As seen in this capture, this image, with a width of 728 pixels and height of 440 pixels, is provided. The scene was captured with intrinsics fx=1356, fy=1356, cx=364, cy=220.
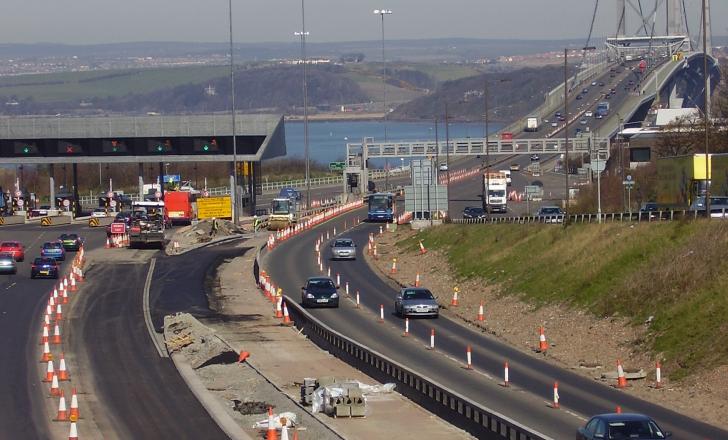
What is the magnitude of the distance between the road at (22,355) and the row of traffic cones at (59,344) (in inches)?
12.7

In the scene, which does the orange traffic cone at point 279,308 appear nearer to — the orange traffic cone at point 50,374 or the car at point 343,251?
the orange traffic cone at point 50,374

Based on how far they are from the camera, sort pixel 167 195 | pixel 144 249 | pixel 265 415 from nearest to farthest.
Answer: pixel 265 415
pixel 144 249
pixel 167 195

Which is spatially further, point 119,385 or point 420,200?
point 420,200

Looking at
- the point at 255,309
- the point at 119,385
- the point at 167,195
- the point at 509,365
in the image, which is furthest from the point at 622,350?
the point at 167,195

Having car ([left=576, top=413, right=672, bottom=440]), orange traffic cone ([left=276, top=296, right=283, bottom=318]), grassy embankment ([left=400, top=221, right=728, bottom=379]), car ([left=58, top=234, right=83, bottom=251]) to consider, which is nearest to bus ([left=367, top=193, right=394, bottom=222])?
car ([left=58, top=234, right=83, bottom=251])

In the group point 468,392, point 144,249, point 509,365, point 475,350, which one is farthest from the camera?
point 144,249

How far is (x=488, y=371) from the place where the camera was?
3994 centimetres

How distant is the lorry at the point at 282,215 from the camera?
103 m

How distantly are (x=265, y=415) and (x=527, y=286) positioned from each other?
2532cm

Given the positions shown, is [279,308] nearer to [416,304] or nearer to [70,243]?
[416,304]

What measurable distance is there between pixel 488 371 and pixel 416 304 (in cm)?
1324

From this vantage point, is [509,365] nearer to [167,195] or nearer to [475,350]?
[475,350]

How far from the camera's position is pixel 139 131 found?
11731cm

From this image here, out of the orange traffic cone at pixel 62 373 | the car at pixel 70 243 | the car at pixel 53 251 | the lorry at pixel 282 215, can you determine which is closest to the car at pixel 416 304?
the orange traffic cone at pixel 62 373
